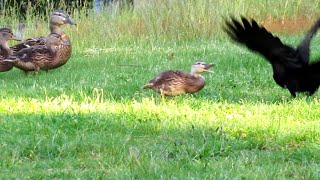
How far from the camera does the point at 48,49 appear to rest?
35.9ft

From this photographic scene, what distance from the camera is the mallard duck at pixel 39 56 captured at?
10586 millimetres

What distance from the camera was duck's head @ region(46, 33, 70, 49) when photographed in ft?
36.2

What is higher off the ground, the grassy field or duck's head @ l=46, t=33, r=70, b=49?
duck's head @ l=46, t=33, r=70, b=49

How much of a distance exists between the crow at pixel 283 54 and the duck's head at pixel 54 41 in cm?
422

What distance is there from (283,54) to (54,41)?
468 cm

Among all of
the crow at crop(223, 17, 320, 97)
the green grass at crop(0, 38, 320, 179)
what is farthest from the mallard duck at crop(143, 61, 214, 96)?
the crow at crop(223, 17, 320, 97)

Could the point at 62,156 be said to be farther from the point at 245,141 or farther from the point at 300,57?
the point at 300,57

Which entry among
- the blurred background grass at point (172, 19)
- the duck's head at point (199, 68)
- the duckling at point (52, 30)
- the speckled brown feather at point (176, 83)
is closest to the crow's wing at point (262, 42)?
the speckled brown feather at point (176, 83)

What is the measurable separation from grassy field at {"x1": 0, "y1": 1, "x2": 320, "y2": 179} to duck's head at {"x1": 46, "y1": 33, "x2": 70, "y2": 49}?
0.65m

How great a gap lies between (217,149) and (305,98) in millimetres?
2385

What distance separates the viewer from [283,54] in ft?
24.3

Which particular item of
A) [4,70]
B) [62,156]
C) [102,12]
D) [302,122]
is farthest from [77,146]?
[102,12]

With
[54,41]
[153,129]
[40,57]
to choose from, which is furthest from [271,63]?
[54,41]

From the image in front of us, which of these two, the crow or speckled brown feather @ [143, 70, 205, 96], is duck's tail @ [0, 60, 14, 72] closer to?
speckled brown feather @ [143, 70, 205, 96]
